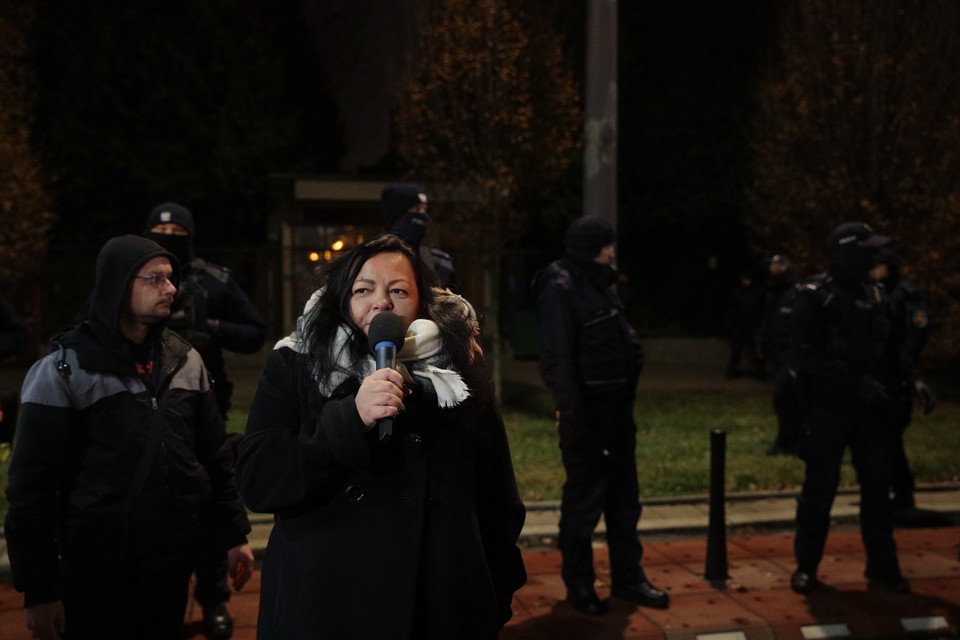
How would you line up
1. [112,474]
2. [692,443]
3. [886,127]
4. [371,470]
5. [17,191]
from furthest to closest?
[17,191]
[886,127]
[692,443]
[112,474]
[371,470]

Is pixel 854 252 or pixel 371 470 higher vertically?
pixel 854 252

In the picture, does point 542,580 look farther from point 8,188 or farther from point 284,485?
point 8,188

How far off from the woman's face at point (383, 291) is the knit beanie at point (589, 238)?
3167mm

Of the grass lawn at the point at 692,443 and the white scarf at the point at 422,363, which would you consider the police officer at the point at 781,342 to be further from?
the white scarf at the point at 422,363

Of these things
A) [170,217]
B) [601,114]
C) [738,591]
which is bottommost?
[738,591]

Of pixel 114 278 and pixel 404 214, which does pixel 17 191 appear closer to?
pixel 404 214

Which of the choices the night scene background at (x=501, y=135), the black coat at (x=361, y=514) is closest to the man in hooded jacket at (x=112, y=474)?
the black coat at (x=361, y=514)

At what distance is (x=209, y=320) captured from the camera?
5801 mm

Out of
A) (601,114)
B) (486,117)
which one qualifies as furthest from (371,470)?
(486,117)

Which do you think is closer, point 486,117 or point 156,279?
point 156,279

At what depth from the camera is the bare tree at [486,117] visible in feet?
49.4

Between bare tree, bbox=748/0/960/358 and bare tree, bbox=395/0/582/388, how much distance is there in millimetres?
3956

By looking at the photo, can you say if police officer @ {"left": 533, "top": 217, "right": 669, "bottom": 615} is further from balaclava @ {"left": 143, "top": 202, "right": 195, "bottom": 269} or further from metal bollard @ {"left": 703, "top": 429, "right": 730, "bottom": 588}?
balaclava @ {"left": 143, "top": 202, "right": 195, "bottom": 269}

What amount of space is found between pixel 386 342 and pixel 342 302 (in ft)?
1.34
